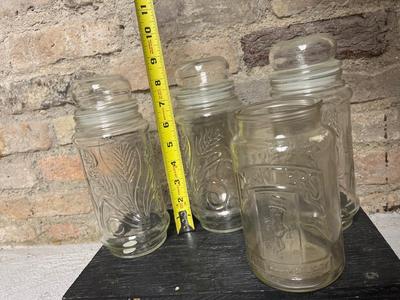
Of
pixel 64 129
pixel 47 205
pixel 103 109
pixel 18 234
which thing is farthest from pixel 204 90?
pixel 18 234

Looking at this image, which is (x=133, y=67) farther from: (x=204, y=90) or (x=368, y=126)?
(x=368, y=126)

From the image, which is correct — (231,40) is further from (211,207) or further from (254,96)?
(211,207)

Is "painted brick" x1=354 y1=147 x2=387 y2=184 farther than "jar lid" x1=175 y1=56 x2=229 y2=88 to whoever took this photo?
Yes

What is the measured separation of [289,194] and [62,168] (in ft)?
Result: 1.79

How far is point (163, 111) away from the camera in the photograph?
571 mm

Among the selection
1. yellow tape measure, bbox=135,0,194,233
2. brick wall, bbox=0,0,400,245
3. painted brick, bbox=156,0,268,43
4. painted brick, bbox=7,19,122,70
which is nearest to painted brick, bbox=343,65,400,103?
brick wall, bbox=0,0,400,245

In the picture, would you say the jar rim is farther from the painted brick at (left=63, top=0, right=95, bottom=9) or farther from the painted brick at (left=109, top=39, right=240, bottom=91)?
the painted brick at (left=63, top=0, right=95, bottom=9)

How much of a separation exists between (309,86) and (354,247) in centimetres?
23

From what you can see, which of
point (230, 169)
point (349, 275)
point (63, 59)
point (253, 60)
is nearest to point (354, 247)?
point (349, 275)

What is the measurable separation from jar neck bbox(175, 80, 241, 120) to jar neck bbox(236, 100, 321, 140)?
0.13 meters

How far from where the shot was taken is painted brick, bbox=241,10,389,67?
65 centimetres

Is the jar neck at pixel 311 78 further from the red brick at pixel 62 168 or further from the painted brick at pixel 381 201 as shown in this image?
the red brick at pixel 62 168

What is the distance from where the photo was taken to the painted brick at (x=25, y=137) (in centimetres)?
79

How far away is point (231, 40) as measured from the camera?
0.69 meters
